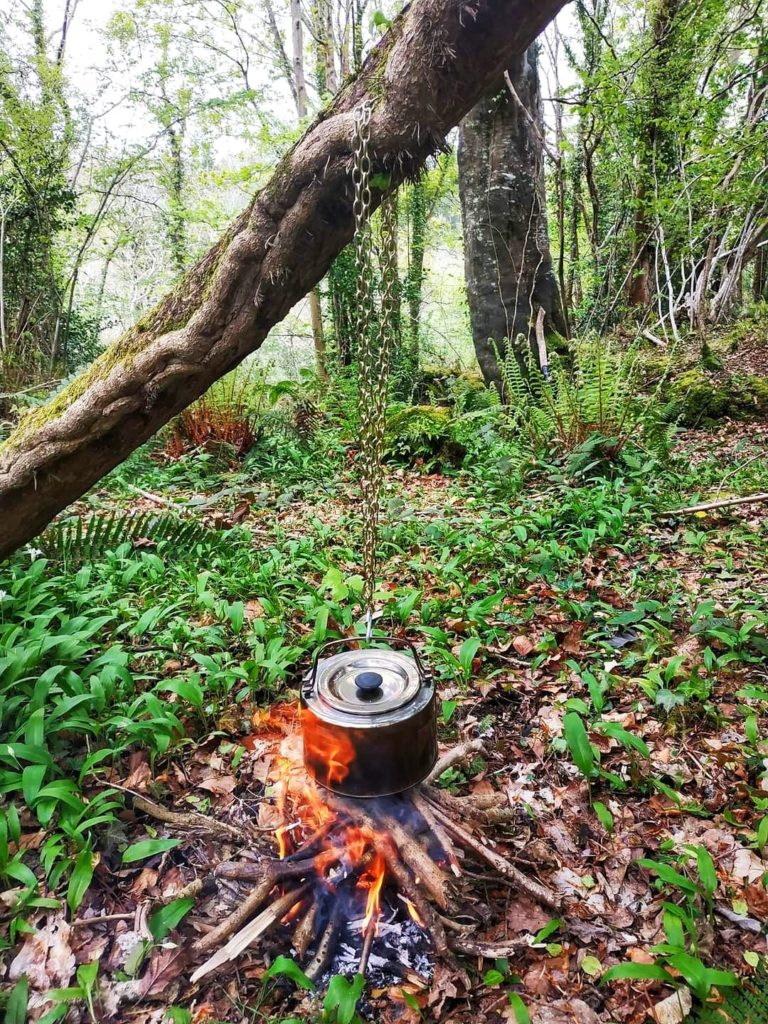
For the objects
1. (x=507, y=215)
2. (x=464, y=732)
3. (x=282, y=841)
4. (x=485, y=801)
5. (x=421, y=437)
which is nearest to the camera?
(x=282, y=841)

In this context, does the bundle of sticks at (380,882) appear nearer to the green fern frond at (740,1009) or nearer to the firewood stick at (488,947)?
the firewood stick at (488,947)

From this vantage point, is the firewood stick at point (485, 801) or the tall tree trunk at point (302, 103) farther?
the tall tree trunk at point (302, 103)

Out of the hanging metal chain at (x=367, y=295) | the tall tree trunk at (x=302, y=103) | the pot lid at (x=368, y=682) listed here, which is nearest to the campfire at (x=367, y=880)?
the pot lid at (x=368, y=682)

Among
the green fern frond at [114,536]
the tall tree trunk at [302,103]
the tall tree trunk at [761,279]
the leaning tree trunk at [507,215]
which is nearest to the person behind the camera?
the green fern frond at [114,536]

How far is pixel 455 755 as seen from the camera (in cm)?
215

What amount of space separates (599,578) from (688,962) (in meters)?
2.12

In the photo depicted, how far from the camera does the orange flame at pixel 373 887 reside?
1719 millimetres

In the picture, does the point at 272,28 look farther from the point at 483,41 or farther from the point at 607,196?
the point at 483,41

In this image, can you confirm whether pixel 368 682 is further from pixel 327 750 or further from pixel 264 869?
pixel 264 869

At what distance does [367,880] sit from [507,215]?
6307mm

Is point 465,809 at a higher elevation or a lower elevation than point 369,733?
lower

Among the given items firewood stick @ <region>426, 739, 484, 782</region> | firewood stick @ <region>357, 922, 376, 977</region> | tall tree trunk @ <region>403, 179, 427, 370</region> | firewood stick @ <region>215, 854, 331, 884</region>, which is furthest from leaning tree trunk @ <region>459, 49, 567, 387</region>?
firewood stick @ <region>357, 922, 376, 977</region>

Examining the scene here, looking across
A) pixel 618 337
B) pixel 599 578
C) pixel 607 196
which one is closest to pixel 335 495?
pixel 599 578

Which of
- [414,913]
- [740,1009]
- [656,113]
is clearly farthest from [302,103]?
[740,1009]
